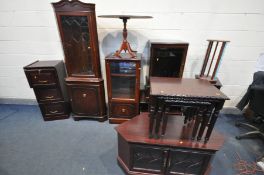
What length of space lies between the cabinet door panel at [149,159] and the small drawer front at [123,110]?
0.82 metres

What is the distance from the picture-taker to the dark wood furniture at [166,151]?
129cm

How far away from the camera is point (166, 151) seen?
131cm

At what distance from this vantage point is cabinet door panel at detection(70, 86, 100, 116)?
2.07m

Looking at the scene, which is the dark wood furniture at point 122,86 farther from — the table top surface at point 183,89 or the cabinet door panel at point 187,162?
the cabinet door panel at point 187,162

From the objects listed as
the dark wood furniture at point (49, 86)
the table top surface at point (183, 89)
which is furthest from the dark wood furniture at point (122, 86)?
the dark wood furniture at point (49, 86)

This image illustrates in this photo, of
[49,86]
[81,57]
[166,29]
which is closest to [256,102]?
[166,29]

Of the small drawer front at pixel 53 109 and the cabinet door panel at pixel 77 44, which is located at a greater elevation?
the cabinet door panel at pixel 77 44

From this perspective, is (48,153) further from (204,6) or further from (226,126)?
(204,6)

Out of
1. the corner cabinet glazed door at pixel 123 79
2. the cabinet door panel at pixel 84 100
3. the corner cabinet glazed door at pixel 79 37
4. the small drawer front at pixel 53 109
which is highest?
the corner cabinet glazed door at pixel 79 37

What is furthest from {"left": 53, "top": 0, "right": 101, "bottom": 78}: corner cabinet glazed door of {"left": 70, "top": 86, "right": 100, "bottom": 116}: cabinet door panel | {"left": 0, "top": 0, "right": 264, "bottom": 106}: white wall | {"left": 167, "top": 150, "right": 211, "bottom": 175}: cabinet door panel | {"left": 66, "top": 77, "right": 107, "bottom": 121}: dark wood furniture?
{"left": 167, "top": 150, "right": 211, "bottom": 175}: cabinet door panel

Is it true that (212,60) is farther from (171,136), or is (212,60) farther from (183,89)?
(171,136)

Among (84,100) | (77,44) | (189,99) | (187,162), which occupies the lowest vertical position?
(187,162)

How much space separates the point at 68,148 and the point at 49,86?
0.94 meters

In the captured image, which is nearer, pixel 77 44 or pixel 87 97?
pixel 77 44
